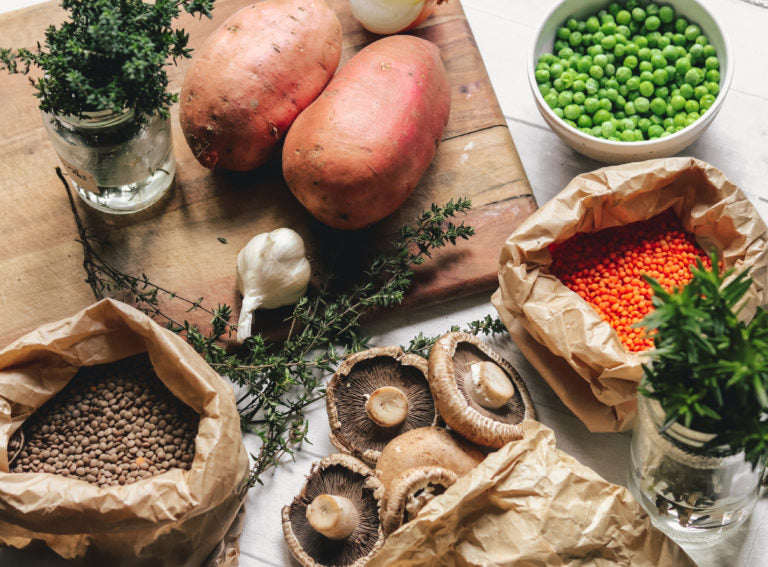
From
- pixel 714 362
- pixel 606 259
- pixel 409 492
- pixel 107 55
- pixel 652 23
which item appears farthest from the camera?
pixel 652 23

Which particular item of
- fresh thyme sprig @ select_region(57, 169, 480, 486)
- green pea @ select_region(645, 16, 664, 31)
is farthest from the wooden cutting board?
green pea @ select_region(645, 16, 664, 31)

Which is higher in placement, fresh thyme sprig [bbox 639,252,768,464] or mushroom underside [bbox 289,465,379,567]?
fresh thyme sprig [bbox 639,252,768,464]

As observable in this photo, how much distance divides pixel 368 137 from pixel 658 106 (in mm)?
630

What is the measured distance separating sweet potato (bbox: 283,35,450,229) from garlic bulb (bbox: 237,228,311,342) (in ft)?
0.29

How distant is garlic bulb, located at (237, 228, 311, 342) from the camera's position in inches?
61.8

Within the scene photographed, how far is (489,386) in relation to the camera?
1457 mm

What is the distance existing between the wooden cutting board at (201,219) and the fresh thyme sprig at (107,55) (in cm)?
37

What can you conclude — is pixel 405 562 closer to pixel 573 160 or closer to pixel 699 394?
pixel 699 394

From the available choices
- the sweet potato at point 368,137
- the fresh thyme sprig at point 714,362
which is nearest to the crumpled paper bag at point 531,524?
the fresh thyme sprig at point 714,362

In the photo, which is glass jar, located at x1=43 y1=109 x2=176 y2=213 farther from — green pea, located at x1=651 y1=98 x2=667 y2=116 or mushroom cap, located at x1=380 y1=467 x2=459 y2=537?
green pea, located at x1=651 y1=98 x2=667 y2=116

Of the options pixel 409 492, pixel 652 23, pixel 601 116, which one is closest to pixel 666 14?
pixel 652 23

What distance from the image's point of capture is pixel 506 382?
149cm

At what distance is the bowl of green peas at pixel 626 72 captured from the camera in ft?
5.41

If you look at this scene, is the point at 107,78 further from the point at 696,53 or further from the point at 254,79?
the point at 696,53
